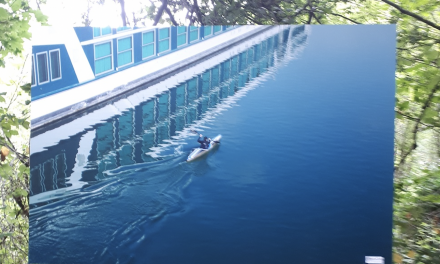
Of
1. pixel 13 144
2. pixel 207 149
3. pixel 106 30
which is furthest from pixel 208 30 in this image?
pixel 13 144

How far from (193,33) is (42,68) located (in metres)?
1.02

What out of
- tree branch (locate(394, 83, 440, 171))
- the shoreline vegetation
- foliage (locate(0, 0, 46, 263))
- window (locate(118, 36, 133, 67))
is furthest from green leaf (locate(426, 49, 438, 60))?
foliage (locate(0, 0, 46, 263))

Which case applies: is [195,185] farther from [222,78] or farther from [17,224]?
[17,224]

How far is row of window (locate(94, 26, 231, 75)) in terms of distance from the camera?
3.34 meters

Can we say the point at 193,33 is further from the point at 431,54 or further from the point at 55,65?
the point at 431,54

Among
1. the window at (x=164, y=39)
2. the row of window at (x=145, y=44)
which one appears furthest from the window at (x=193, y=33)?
the window at (x=164, y=39)

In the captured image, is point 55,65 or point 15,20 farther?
point 15,20

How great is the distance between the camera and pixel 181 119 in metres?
3.31

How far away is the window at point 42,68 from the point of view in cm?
334

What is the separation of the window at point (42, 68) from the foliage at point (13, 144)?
16.0 inches

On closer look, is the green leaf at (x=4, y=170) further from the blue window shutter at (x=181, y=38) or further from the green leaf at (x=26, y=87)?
the blue window shutter at (x=181, y=38)

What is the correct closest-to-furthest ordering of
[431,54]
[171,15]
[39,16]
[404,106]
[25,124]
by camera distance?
[431,54] → [404,106] → [39,16] → [171,15] → [25,124]

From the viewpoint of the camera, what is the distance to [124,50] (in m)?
3.36

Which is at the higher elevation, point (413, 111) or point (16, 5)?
point (16, 5)
